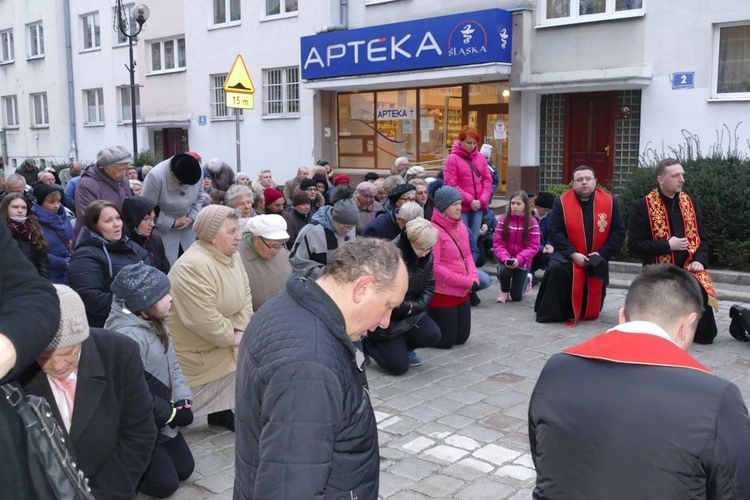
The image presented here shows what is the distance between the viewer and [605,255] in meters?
8.91

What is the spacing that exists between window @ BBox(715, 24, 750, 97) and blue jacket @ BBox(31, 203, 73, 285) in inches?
470

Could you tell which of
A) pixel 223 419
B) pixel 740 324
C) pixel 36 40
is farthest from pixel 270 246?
pixel 36 40

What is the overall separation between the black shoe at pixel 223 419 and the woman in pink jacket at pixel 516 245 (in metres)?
5.17

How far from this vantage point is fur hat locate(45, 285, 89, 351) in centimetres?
312

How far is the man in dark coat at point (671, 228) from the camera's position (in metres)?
7.93

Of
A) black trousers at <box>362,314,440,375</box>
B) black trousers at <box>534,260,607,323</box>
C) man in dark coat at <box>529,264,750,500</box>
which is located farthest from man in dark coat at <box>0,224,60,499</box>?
black trousers at <box>534,260,607,323</box>

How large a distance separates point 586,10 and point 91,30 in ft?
71.8

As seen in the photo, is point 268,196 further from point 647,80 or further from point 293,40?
point 293,40

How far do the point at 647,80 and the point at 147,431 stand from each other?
13.4 meters

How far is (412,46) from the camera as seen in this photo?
17.9m

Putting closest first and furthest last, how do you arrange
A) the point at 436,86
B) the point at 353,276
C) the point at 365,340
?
the point at 353,276
the point at 365,340
the point at 436,86

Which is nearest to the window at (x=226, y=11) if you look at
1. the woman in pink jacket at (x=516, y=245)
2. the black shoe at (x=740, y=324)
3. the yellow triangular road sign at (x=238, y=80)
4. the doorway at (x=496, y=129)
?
the doorway at (x=496, y=129)

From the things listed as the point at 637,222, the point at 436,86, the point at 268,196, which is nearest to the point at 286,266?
the point at 268,196

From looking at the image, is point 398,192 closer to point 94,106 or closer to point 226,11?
point 226,11
